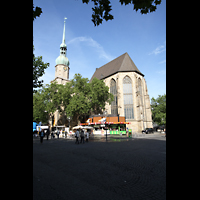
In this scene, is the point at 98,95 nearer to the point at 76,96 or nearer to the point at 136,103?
the point at 76,96

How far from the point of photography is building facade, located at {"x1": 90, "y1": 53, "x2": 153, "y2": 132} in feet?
136

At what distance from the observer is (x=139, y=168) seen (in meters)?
5.77

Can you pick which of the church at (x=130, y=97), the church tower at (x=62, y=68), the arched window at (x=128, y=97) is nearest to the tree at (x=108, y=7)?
the church at (x=130, y=97)

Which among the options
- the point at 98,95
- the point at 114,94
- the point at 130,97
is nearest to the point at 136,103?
the point at 130,97

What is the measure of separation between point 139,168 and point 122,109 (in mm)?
36958

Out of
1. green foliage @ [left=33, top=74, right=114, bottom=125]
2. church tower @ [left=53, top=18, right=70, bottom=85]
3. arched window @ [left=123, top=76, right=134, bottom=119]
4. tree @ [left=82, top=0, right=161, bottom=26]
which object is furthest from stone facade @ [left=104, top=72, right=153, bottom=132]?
tree @ [left=82, top=0, right=161, bottom=26]

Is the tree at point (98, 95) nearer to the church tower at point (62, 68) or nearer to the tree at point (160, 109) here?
the tree at point (160, 109)

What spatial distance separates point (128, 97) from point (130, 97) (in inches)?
24.1

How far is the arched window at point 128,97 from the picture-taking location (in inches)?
1668

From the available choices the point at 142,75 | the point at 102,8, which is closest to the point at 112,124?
the point at 142,75
